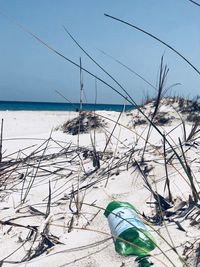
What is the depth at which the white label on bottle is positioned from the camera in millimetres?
1165

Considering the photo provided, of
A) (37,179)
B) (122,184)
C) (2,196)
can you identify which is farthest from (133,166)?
(2,196)

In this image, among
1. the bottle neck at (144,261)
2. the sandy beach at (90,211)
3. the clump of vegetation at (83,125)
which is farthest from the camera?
the clump of vegetation at (83,125)

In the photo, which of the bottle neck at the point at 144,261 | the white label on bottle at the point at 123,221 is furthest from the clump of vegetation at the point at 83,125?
the bottle neck at the point at 144,261

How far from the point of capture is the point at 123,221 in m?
1.20

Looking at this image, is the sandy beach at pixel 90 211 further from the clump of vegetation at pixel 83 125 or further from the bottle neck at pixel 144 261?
the clump of vegetation at pixel 83 125

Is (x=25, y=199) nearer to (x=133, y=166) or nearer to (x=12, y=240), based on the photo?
(x=12, y=240)

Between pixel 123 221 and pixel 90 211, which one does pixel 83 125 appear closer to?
pixel 90 211

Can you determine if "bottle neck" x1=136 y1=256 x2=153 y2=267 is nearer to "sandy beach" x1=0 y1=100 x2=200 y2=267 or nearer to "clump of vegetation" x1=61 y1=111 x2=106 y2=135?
"sandy beach" x1=0 y1=100 x2=200 y2=267

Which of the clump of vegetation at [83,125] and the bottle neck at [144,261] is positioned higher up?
the clump of vegetation at [83,125]

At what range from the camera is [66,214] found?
1539 millimetres

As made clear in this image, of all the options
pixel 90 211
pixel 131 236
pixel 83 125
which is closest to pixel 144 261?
pixel 131 236

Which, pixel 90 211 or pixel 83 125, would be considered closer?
pixel 90 211

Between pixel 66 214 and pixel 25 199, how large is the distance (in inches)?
11.2

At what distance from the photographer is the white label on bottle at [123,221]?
1165mm
